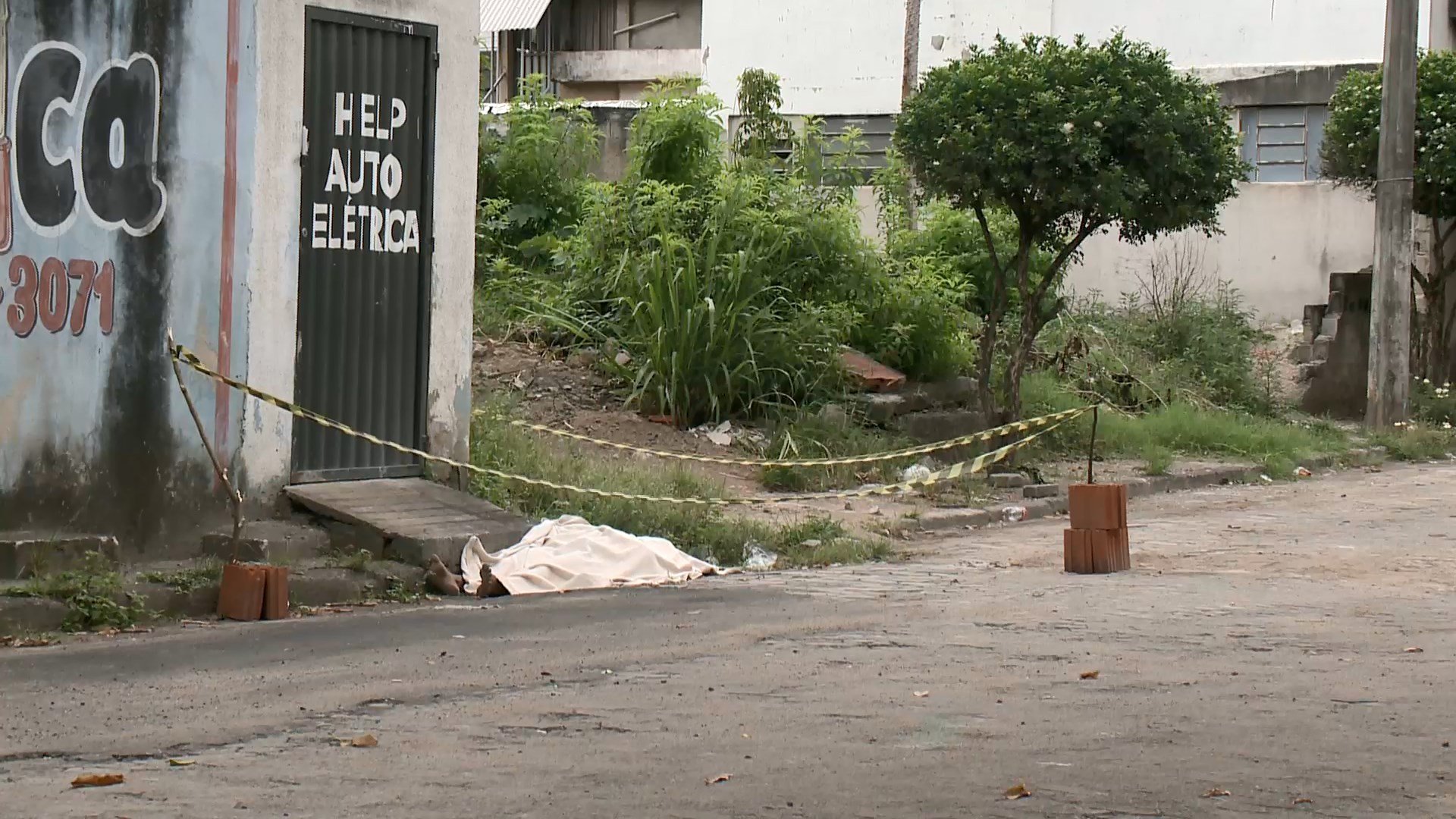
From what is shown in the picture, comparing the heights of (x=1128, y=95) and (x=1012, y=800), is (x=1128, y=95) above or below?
above

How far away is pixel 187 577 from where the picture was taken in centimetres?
817

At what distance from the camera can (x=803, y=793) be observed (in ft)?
15.3

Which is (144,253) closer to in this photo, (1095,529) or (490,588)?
(490,588)

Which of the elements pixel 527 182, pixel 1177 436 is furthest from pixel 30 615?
pixel 1177 436

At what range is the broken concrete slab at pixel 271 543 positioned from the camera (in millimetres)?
8688

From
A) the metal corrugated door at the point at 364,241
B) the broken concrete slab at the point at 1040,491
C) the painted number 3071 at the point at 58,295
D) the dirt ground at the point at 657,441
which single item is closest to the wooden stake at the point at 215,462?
the painted number 3071 at the point at 58,295

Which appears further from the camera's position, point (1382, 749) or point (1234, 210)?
point (1234, 210)

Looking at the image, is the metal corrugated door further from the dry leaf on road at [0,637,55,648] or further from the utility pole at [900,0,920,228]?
the utility pole at [900,0,920,228]

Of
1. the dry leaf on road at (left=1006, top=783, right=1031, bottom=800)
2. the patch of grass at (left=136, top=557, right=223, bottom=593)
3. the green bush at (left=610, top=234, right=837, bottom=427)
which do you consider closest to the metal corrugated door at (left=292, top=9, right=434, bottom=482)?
the patch of grass at (left=136, top=557, right=223, bottom=593)

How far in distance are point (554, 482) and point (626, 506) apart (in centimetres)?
58

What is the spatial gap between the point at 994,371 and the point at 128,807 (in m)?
13.3

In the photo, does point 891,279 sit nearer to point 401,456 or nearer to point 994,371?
point 994,371

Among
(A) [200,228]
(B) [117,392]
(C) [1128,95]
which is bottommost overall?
(B) [117,392]

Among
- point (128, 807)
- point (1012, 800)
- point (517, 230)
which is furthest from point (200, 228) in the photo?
point (517, 230)
